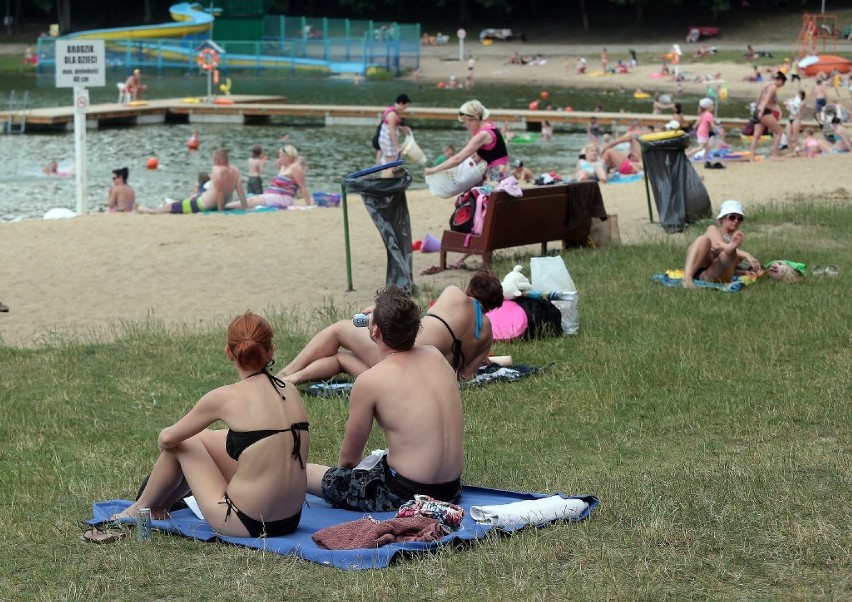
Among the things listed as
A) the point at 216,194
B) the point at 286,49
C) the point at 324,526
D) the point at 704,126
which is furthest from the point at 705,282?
the point at 286,49

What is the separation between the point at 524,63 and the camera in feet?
178

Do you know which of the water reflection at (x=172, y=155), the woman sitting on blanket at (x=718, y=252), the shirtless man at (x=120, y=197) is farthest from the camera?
the water reflection at (x=172, y=155)

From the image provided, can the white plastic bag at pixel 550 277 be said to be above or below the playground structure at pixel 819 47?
below

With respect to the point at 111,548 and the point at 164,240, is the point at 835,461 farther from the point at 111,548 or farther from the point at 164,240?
the point at 164,240

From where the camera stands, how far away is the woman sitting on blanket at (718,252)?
33.7ft

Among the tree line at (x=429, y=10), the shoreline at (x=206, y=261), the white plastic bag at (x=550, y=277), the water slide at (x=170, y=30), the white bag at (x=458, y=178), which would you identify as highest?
the tree line at (x=429, y=10)

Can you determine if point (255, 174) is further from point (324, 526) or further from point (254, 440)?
point (254, 440)

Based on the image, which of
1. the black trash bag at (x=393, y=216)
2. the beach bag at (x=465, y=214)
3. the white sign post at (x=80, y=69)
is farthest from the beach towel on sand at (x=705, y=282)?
the white sign post at (x=80, y=69)

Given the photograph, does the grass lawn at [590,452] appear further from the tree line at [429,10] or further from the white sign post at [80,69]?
the tree line at [429,10]

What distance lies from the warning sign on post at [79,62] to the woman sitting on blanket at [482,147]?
270 inches

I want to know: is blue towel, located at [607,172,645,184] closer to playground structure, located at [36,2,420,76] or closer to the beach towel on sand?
the beach towel on sand

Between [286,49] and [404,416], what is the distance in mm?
51555

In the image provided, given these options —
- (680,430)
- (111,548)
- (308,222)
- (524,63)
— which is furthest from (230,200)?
(524,63)

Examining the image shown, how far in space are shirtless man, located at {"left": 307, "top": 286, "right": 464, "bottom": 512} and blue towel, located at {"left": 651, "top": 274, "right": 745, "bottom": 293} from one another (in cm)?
540
